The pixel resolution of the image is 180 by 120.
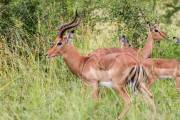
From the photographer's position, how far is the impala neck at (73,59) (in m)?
8.09

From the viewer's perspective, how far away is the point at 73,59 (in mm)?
8180

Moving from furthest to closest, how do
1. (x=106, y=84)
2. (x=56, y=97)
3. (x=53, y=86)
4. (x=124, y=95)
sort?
(x=106, y=84) → (x=53, y=86) → (x=124, y=95) → (x=56, y=97)

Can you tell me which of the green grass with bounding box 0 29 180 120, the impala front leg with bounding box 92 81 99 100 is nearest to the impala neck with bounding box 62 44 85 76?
the green grass with bounding box 0 29 180 120

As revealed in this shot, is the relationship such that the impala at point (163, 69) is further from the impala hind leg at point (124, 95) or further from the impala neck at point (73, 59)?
the impala hind leg at point (124, 95)

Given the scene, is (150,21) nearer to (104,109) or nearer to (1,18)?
(1,18)

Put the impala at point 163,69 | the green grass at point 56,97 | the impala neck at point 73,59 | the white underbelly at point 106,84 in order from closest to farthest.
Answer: the green grass at point 56,97 → the white underbelly at point 106,84 → the impala neck at point 73,59 → the impala at point 163,69

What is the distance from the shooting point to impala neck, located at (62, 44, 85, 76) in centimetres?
809

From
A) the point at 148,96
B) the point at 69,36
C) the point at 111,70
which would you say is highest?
the point at 69,36

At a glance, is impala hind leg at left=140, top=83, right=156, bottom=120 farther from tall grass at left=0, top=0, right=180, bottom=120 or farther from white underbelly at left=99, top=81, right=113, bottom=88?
white underbelly at left=99, top=81, right=113, bottom=88

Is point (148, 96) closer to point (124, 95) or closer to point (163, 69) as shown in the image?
point (124, 95)

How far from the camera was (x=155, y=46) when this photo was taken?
35.0 ft

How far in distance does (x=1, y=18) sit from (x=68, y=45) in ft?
6.12

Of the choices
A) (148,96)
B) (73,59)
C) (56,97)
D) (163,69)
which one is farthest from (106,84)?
(163,69)

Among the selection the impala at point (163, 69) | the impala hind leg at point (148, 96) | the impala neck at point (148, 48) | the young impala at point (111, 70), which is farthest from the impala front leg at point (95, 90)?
the impala neck at point (148, 48)
